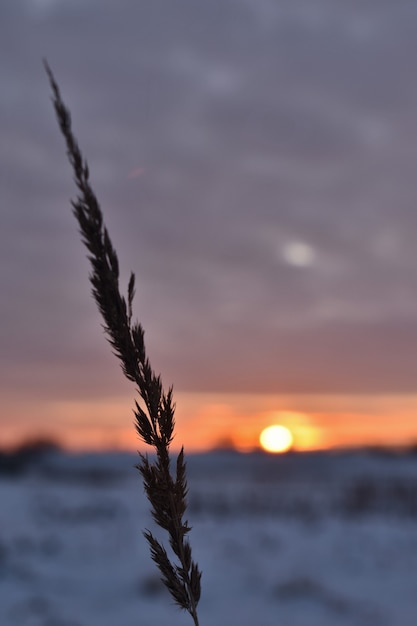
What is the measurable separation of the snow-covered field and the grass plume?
320 inches

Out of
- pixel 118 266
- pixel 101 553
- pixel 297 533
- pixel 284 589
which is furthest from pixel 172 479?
pixel 297 533

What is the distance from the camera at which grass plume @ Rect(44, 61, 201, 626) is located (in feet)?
4.95

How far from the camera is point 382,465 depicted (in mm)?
44000

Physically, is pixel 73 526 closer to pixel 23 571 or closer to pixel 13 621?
pixel 23 571

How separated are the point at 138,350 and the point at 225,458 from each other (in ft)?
176

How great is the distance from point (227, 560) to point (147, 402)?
12.4 meters

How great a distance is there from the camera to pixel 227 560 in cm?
1323

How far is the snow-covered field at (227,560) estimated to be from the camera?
1005 centimetres

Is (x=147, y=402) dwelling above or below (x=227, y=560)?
above

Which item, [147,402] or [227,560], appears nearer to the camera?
[147,402]

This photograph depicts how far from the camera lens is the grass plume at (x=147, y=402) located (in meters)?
1.51

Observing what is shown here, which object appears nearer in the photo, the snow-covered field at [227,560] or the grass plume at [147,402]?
the grass plume at [147,402]

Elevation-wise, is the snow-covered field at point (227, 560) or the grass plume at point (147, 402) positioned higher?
the grass plume at point (147, 402)

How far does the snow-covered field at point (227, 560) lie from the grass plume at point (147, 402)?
8138 millimetres
